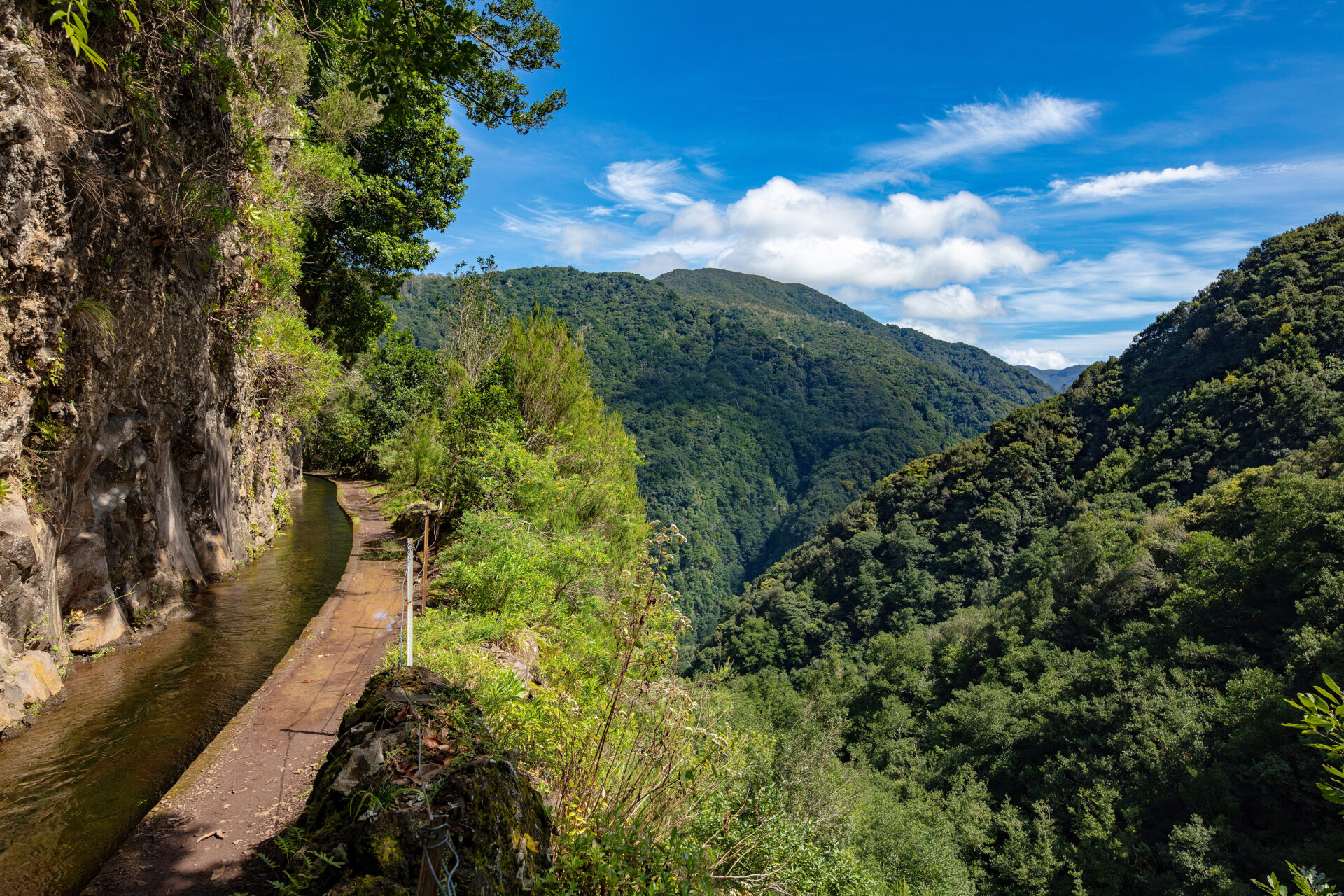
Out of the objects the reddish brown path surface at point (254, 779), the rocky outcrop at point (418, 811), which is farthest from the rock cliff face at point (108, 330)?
the rocky outcrop at point (418, 811)

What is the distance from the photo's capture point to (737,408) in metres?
141

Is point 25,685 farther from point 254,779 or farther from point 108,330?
point 108,330

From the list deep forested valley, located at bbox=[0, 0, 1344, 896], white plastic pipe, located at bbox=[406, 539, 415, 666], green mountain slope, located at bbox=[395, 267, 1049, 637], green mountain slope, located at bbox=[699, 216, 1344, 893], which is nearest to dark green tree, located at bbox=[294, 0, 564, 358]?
deep forested valley, located at bbox=[0, 0, 1344, 896]

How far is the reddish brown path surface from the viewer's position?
3000 millimetres

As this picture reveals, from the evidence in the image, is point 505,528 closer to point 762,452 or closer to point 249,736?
point 249,736

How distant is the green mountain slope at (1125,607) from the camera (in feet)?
66.8

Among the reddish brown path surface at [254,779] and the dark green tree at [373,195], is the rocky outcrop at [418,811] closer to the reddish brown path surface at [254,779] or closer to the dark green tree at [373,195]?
the reddish brown path surface at [254,779]

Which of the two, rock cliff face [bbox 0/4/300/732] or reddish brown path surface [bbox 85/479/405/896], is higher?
rock cliff face [bbox 0/4/300/732]

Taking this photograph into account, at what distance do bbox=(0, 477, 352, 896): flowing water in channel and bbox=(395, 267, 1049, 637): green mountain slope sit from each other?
80.2m

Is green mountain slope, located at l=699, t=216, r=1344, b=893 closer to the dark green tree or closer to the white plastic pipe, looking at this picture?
the white plastic pipe

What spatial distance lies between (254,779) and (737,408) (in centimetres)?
13926

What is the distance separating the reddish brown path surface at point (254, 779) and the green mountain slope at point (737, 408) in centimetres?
8060

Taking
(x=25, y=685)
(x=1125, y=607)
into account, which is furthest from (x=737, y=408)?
(x=25, y=685)

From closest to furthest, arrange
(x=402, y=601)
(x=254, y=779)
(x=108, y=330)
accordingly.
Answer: (x=254, y=779) < (x=108, y=330) < (x=402, y=601)
